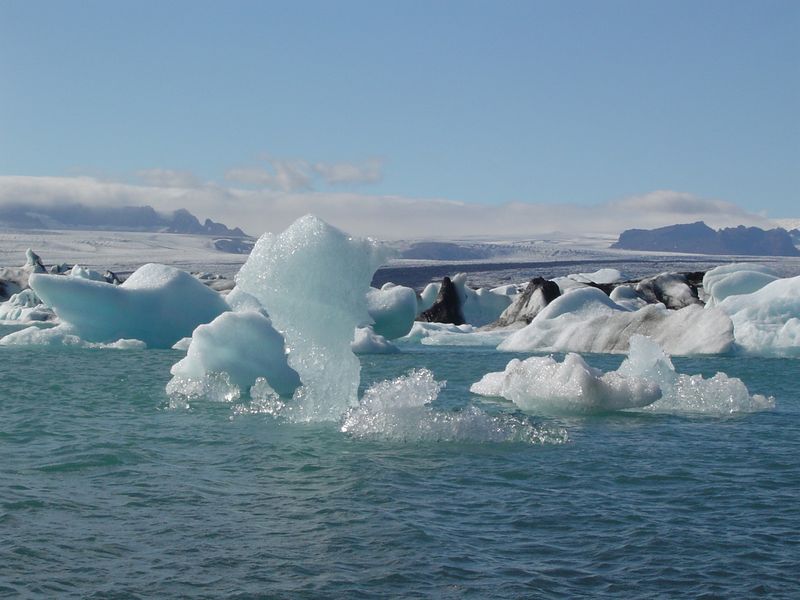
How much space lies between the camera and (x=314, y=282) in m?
10.1

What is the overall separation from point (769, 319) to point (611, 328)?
11.2ft

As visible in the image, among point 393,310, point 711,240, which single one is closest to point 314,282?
point 393,310

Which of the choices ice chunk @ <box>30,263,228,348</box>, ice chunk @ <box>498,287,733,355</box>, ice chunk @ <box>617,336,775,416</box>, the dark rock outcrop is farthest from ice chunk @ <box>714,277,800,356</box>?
ice chunk @ <box>30,263,228,348</box>

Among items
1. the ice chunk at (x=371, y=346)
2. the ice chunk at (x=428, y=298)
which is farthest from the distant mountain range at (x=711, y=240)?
the ice chunk at (x=371, y=346)

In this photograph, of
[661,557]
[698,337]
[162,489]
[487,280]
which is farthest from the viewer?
[487,280]

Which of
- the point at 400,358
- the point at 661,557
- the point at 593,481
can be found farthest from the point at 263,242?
the point at 400,358

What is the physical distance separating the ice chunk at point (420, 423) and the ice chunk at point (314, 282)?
77 centimetres

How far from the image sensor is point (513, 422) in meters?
10.4

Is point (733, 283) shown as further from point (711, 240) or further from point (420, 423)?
point (711, 240)

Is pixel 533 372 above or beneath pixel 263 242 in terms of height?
beneath

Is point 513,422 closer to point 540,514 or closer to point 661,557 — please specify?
point 540,514

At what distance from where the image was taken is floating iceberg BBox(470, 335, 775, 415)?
11641 millimetres

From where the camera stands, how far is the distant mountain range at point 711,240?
17112cm

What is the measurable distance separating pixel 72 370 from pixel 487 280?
5975 centimetres
